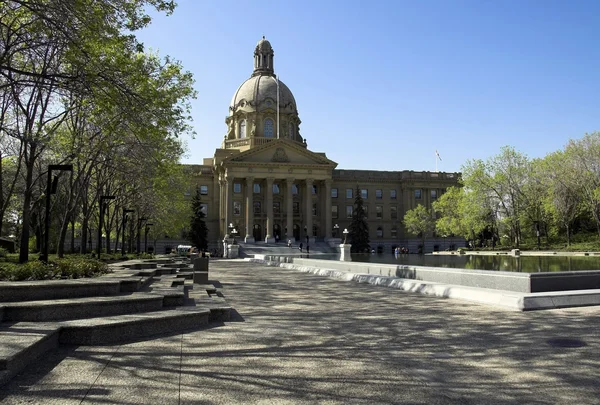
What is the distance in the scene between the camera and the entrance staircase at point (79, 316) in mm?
5848

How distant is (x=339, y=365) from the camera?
20.2ft

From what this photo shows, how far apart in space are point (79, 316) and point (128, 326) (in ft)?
3.93

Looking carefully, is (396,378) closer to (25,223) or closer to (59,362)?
(59,362)

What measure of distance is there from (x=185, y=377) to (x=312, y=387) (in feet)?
4.85

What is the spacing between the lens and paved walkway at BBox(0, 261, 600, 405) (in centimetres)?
490

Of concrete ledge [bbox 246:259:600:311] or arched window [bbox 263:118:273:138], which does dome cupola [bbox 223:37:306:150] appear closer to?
arched window [bbox 263:118:273:138]

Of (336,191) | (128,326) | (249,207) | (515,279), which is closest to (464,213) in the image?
(336,191)

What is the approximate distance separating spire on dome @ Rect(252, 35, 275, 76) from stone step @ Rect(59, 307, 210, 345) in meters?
95.2

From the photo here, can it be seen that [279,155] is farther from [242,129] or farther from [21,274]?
[21,274]

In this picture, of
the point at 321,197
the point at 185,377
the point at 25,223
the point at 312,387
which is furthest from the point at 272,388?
the point at 321,197

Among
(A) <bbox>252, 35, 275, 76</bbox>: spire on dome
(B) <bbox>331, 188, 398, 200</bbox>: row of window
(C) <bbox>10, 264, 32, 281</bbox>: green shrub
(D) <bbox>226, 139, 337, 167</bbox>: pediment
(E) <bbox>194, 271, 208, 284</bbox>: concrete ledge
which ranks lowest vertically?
(E) <bbox>194, 271, 208, 284</bbox>: concrete ledge

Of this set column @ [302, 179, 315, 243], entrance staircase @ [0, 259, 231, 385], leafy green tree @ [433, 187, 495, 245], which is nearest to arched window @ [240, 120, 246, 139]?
column @ [302, 179, 315, 243]

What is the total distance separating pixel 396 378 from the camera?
5.63 m

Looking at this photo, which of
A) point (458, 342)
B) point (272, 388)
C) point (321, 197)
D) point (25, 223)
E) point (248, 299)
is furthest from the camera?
point (321, 197)
